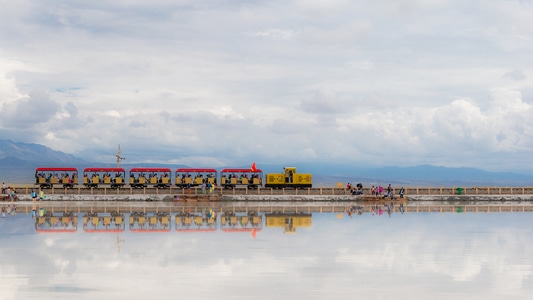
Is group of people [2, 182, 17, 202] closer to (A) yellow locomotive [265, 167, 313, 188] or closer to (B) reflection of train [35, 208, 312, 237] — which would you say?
(B) reflection of train [35, 208, 312, 237]

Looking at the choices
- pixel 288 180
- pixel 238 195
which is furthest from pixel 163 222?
pixel 288 180

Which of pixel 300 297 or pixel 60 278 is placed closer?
pixel 300 297

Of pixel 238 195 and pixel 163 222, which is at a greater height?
pixel 238 195

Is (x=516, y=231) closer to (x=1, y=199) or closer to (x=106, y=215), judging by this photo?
(x=106, y=215)

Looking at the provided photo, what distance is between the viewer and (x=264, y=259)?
2612 centimetres

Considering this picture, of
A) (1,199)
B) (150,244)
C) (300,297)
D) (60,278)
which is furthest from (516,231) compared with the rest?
(1,199)

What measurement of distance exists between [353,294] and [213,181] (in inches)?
2502

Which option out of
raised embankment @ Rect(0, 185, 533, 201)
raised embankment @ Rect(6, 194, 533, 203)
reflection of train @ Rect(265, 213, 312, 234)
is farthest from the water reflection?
raised embankment @ Rect(0, 185, 533, 201)

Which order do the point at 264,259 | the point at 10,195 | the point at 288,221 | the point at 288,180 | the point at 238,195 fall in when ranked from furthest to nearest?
the point at 288,180, the point at 238,195, the point at 10,195, the point at 288,221, the point at 264,259

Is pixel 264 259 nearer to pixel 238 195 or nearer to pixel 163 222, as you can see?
pixel 163 222

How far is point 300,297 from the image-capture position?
1914cm

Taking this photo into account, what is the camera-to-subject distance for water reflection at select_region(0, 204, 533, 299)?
20.2 m

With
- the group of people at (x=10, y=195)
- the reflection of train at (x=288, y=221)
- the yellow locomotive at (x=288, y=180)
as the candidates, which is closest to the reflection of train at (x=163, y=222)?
the reflection of train at (x=288, y=221)

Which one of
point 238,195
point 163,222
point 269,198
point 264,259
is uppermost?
point 238,195
